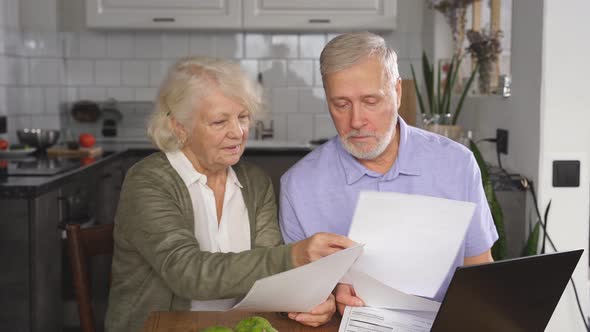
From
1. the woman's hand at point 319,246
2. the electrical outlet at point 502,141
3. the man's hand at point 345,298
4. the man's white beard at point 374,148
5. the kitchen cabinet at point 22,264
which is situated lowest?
the kitchen cabinet at point 22,264

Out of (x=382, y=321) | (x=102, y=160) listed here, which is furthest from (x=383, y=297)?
Result: (x=102, y=160)

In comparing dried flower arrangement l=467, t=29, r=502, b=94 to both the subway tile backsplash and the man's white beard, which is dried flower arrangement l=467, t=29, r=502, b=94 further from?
the man's white beard

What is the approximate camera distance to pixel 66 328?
3188 millimetres

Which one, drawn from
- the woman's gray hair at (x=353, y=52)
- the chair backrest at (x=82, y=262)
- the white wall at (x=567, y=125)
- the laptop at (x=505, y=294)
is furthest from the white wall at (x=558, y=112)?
the chair backrest at (x=82, y=262)

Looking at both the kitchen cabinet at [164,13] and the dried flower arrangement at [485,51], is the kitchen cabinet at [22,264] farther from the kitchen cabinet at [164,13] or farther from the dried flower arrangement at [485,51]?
the kitchen cabinet at [164,13]

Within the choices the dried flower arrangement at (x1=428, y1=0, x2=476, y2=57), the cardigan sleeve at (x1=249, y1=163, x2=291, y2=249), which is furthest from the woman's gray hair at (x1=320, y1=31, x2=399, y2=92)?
the dried flower arrangement at (x1=428, y1=0, x2=476, y2=57)

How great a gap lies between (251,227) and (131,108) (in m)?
3.20

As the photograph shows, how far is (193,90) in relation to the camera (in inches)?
70.4

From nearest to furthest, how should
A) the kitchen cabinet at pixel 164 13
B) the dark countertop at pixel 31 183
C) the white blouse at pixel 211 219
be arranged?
the white blouse at pixel 211 219
the dark countertop at pixel 31 183
the kitchen cabinet at pixel 164 13

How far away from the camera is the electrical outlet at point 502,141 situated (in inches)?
109

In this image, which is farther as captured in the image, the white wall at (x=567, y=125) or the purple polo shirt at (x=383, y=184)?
the white wall at (x=567, y=125)

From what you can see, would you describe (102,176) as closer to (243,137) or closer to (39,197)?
(39,197)

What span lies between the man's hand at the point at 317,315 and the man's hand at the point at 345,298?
23mm

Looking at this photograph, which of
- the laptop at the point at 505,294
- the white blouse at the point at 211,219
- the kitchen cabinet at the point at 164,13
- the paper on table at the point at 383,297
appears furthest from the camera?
the kitchen cabinet at the point at 164,13
